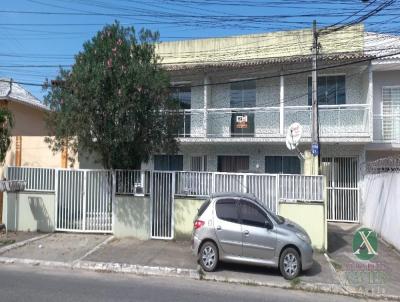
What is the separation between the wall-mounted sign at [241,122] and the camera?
736 inches

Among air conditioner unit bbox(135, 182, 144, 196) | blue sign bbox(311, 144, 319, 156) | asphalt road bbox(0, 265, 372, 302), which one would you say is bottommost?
asphalt road bbox(0, 265, 372, 302)

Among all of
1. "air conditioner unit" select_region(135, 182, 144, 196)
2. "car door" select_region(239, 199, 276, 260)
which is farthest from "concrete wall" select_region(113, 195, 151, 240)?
"car door" select_region(239, 199, 276, 260)

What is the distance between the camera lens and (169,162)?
20.7m

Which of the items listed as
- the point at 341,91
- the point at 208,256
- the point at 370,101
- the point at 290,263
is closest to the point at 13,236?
the point at 208,256

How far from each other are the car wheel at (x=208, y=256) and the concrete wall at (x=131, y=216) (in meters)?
3.44

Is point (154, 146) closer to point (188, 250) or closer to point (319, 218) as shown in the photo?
point (188, 250)

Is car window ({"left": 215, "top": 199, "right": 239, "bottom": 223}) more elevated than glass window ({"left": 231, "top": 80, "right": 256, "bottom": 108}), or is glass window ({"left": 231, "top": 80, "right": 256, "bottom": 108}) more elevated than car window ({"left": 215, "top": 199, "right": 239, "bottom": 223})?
glass window ({"left": 231, "top": 80, "right": 256, "bottom": 108})

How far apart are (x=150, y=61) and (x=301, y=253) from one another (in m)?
7.02

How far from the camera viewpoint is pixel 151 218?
42.2ft

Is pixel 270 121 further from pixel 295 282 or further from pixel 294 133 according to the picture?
pixel 295 282

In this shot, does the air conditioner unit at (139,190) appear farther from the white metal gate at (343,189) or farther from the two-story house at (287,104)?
the white metal gate at (343,189)

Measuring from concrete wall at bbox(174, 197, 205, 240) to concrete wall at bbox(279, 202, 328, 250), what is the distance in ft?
8.61

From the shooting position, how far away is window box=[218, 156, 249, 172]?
770 inches

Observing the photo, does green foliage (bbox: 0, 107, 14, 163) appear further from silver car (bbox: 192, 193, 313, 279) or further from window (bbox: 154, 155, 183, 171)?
window (bbox: 154, 155, 183, 171)
